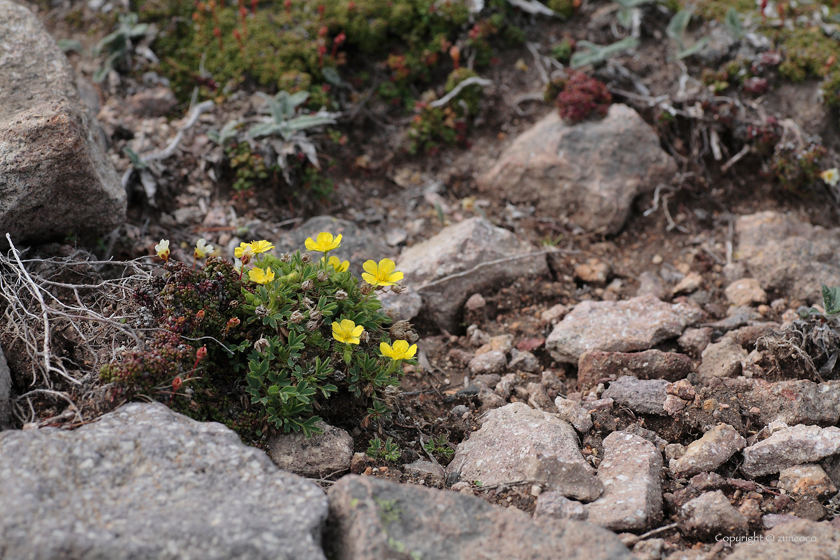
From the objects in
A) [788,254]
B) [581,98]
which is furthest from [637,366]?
[581,98]

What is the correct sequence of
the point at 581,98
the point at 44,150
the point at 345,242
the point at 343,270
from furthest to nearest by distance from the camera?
the point at 581,98
the point at 345,242
the point at 343,270
the point at 44,150

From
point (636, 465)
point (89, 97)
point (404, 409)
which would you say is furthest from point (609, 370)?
point (89, 97)

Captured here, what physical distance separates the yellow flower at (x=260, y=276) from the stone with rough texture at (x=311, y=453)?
841 millimetres

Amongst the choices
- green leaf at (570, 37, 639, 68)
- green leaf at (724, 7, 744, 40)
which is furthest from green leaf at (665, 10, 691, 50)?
green leaf at (570, 37, 639, 68)

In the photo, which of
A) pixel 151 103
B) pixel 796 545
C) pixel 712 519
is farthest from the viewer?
pixel 151 103

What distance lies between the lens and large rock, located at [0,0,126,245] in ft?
11.5

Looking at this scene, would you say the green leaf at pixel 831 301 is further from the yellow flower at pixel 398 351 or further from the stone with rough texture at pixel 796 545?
the yellow flower at pixel 398 351

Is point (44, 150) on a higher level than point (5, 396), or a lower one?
higher

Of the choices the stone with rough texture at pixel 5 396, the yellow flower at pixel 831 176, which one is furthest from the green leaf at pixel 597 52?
the stone with rough texture at pixel 5 396

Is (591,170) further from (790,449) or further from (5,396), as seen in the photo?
(5,396)

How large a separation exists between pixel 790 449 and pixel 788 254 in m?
2.14

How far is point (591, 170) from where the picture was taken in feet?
17.7

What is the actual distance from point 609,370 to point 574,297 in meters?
1.06

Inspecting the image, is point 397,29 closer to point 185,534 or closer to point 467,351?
point 467,351
